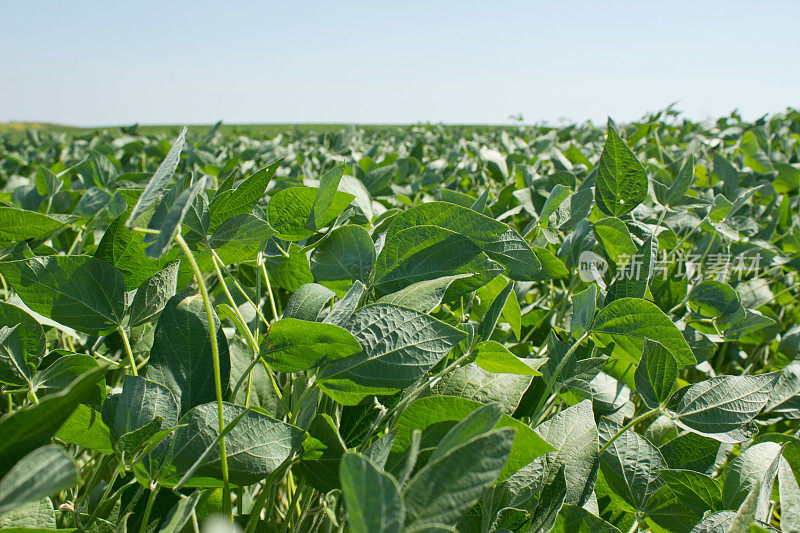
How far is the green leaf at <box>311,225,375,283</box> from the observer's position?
585 millimetres

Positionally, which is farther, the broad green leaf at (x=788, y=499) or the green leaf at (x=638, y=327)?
the green leaf at (x=638, y=327)

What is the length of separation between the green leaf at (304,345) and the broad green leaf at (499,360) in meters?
0.12

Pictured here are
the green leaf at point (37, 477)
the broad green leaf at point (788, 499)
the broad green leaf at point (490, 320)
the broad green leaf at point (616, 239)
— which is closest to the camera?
the green leaf at point (37, 477)

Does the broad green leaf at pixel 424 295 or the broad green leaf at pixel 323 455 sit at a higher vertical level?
the broad green leaf at pixel 424 295

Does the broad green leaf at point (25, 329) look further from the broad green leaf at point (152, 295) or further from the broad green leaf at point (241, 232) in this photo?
the broad green leaf at point (241, 232)

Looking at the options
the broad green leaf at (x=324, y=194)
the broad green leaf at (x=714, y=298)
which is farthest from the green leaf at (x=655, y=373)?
the broad green leaf at (x=324, y=194)

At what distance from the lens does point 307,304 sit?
0.52 m

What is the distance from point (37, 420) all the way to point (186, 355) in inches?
5.9

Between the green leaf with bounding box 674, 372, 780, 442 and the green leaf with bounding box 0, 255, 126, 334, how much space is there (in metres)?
0.58

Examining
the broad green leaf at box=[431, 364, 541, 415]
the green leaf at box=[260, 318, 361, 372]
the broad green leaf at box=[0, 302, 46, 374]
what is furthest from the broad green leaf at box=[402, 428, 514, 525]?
the broad green leaf at box=[0, 302, 46, 374]

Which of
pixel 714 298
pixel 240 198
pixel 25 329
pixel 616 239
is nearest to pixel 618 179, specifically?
pixel 616 239

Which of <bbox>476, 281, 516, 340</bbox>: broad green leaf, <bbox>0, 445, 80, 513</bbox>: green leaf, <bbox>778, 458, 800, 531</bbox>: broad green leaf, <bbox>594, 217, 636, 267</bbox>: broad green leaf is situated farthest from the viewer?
<bbox>594, 217, 636, 267</bbox>: broad green leaf

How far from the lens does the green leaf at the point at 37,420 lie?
34 centimetres

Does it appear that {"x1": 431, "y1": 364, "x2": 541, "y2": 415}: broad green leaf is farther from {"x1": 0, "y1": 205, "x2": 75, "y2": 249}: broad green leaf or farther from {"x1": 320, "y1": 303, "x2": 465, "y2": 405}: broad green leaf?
{"x1": 0, "y1": 205, "x2": 75, "y2": 249}: broad green leaf
